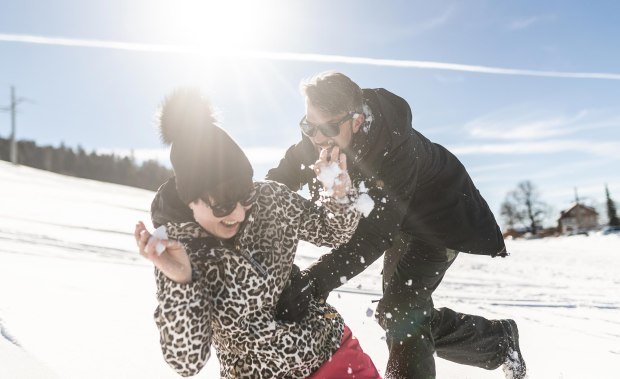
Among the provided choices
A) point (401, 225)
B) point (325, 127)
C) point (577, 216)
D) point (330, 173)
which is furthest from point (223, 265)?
point (577, 216)

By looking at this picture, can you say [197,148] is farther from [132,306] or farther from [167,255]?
[132,306]

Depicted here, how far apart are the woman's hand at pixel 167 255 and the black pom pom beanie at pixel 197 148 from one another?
215mm

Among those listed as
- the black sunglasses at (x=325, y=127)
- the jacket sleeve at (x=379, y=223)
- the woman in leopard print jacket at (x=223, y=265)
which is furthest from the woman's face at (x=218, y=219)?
the black sunglasses at (x=325, y=127)

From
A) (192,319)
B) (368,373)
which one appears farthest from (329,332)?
(192,319)

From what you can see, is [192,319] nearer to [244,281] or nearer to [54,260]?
[244,281]

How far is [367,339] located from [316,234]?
1918 millimetres

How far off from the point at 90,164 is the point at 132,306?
235 feet

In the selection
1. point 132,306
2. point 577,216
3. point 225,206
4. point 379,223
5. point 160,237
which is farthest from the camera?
point 577,216

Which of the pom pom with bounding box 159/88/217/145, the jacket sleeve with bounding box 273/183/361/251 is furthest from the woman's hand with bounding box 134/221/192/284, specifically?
the jacket sleeve with bounding box 273/183/361/251

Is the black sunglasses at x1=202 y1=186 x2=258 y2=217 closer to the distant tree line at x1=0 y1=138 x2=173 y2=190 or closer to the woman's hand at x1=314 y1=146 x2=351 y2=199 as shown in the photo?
the woman's hand at x1=314 y1=146 x2=351 y2=199

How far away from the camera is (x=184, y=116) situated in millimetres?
1713

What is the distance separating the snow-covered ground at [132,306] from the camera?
259 centimetres

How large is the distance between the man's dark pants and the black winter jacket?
0.17 m

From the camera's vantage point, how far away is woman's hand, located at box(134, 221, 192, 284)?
142cm
